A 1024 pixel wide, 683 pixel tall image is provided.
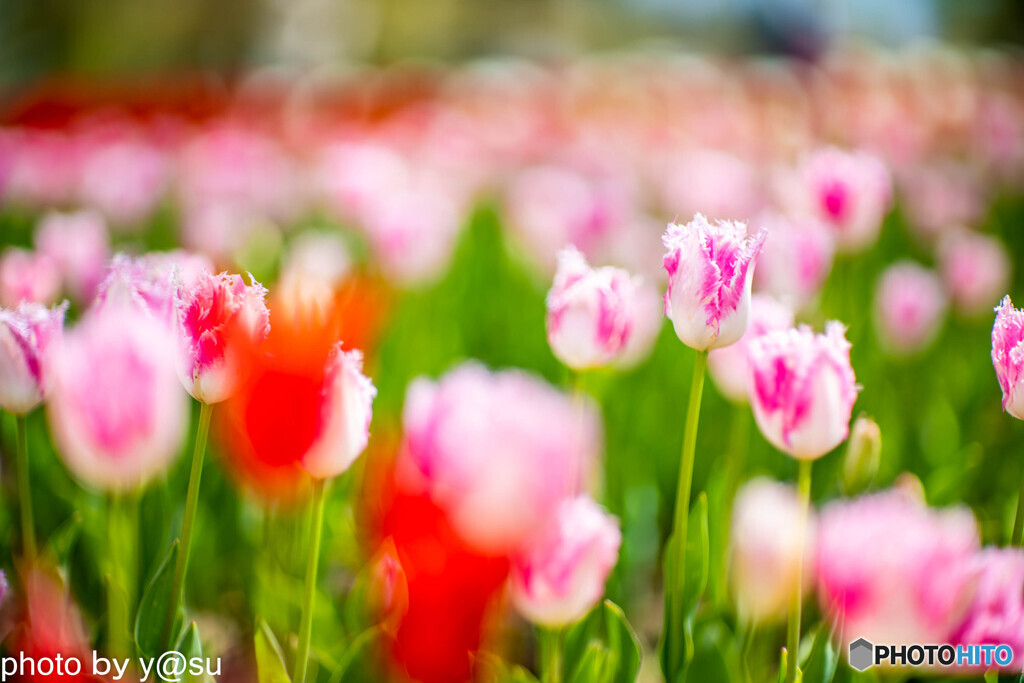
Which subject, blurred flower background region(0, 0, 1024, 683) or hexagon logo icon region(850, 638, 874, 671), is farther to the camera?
hexagon logo icon region(850, 638, 874, 671)

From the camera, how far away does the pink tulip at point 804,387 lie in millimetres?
506

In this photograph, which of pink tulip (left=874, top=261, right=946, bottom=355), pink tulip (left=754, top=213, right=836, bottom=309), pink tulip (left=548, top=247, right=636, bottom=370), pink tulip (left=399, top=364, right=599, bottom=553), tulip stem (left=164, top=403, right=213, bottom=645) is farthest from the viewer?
pink tulip (left=874, top=261, right=946, bottom=355)

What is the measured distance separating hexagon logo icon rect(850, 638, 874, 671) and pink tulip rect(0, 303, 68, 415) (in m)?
0.57

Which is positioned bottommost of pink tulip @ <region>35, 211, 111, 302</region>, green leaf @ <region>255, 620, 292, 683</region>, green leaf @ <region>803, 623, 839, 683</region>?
green leaf @ <region>803, 623, 839, 683</region>

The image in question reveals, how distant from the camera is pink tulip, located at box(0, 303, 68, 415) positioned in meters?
0.49

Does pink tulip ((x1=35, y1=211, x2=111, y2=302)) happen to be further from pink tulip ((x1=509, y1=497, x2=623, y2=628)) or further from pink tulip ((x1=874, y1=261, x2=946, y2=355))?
pink tulip ((x1=874, y1=261, x2=946, y2=355))

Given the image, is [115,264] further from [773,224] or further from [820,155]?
[820,155]

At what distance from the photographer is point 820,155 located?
1016 millimetres

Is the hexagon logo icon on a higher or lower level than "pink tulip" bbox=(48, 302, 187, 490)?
lower

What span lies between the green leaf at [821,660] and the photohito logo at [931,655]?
0.11 ft

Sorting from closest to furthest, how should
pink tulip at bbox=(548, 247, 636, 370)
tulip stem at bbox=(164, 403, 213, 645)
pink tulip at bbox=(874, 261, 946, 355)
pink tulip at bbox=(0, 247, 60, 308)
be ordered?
tulip stem at bbox=(164, 403, 213, 645) → pink tulip at bbox=(548, 247, 636, 370) → pink tulip at bbox=(0, 247, 60, 308) → pink tulip at bbox=(874, 261, 946, 355)

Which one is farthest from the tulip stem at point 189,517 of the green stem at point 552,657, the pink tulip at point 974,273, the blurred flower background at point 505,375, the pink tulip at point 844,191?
the pink tulip at point 974,273

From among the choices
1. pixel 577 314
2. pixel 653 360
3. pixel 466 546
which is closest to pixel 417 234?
pixel 653 360

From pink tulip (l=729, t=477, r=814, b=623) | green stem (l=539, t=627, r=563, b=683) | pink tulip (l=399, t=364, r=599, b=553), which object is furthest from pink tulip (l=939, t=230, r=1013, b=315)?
pink tulip (l=399, t=364, r=599, b=553)
